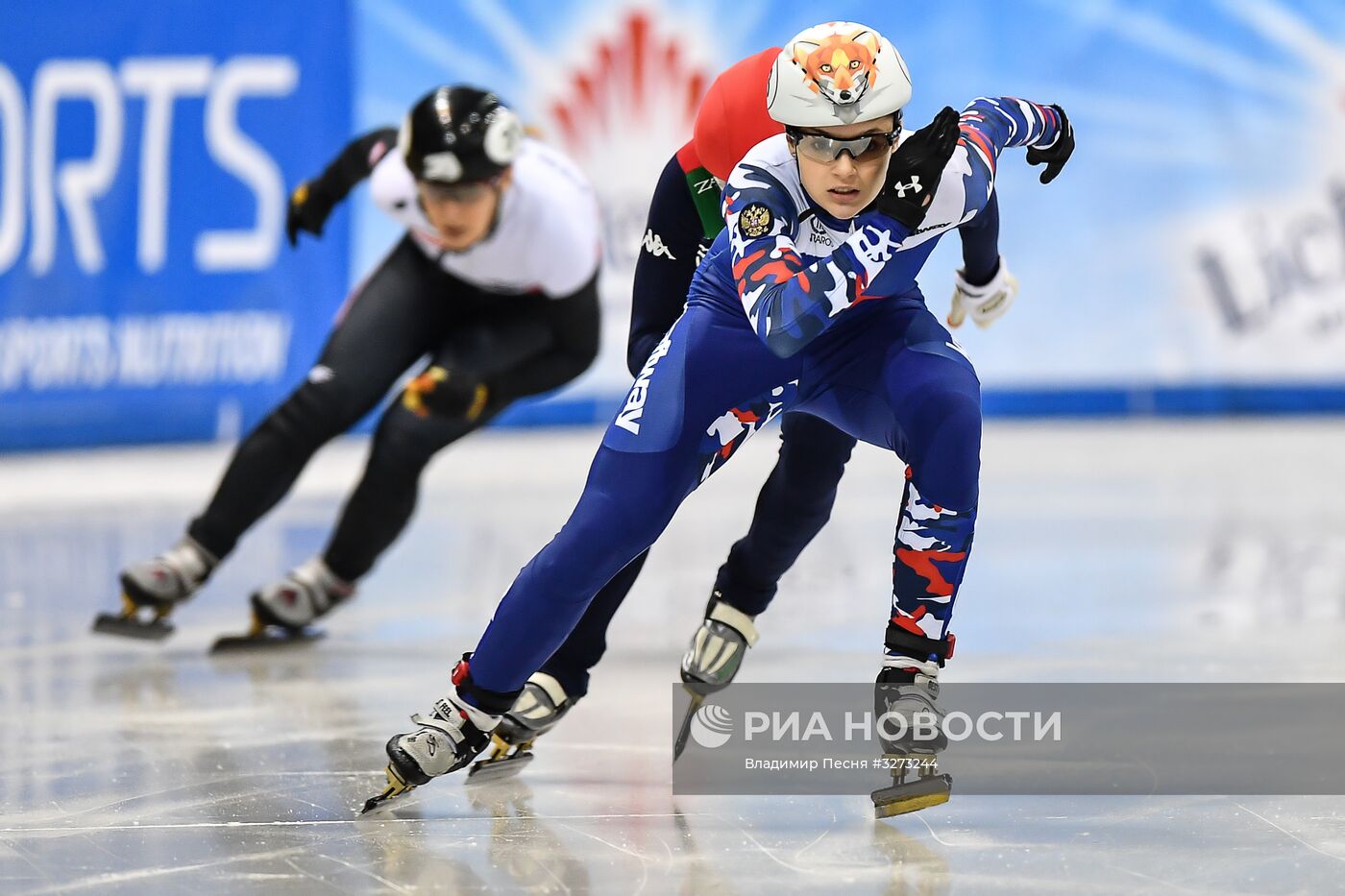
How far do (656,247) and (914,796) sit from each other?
1.28 m

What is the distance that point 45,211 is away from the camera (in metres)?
8.74

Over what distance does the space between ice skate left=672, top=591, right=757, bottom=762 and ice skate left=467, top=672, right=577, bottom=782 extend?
0.86ft

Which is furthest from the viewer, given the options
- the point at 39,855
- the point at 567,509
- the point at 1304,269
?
the point at 1304,269

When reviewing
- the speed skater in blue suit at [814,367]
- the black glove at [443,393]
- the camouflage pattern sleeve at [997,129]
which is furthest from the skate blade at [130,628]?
the camouflage pattern sleeve at [997,129]

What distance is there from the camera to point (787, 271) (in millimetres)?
2982

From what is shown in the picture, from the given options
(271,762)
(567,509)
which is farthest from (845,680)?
(567,509)

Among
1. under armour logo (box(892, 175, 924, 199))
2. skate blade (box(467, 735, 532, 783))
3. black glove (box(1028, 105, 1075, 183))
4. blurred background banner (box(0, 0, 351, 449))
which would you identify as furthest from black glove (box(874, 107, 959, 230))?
blurred background banner (box(0, 0, 351, 449))

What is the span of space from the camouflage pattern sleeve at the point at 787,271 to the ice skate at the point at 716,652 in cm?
83

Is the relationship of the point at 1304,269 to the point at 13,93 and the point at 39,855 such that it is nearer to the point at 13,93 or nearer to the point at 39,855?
the point at 13,93

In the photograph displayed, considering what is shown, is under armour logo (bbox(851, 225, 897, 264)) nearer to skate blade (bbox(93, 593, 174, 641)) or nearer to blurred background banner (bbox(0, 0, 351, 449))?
skate blade (bbox(93, 593, 174, 641))

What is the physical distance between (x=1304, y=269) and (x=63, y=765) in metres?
7.42

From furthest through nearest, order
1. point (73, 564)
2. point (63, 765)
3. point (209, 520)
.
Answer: point (73, 564)
point (209, 520)
point (63, 765)

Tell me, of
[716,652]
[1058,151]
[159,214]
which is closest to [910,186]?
[1058,151]

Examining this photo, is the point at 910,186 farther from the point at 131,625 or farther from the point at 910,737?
the point at 131,625
